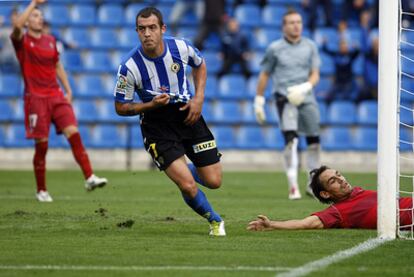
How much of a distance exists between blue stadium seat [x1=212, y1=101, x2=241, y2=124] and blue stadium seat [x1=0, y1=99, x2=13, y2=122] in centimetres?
486

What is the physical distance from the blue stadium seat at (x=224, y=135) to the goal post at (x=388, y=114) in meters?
14.1

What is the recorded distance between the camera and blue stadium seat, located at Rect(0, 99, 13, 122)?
23031 millimetres

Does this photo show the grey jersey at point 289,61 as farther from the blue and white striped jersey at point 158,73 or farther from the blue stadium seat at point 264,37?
the blue stadium seat at point 264,37

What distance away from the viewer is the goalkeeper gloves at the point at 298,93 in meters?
14.1

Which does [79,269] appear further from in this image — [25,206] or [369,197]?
[25,206]

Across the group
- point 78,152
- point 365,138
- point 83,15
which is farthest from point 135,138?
point 78,152

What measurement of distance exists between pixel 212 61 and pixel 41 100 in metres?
10.6

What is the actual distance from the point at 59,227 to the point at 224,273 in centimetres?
350

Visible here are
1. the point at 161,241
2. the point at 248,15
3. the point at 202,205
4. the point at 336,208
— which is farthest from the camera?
the point at 248,15

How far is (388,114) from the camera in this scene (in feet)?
27.3

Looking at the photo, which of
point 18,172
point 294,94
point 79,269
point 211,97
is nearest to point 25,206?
point 294,94

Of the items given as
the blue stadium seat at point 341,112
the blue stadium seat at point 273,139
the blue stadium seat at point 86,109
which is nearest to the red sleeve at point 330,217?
the blue stadium seat at point 273,139

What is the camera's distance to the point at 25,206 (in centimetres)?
1231

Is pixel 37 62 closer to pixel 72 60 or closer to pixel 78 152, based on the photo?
pixel 78 152
